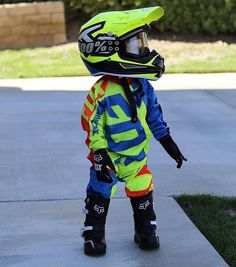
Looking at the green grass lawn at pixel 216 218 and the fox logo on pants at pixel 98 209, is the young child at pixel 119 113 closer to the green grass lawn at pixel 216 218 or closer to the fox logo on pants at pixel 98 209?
the fox logo on pants at pixel 98 209

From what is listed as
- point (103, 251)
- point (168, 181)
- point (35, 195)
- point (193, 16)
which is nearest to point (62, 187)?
point (35, 195)

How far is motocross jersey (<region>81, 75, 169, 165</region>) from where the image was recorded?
3668 mm

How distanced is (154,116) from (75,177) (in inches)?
68.1

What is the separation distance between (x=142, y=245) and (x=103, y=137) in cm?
75

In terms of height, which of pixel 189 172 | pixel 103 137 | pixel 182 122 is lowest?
pixel 182 122

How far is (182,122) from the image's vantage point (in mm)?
7453

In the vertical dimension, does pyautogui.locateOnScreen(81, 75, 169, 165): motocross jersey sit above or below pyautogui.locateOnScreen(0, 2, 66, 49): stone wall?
Result: above

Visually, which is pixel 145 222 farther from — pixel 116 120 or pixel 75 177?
pixel 75 177

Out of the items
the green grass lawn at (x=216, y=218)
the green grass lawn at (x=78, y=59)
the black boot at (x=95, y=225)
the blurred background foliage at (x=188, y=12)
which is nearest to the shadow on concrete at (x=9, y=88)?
the green grass lawn at (x=78, y=59)

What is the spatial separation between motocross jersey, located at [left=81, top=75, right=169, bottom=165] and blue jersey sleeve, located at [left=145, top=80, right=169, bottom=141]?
3 centimetres

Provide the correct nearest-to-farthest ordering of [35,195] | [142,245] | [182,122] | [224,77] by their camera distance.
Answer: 1. [142,245]
2. [35,195]
3. [182,122]
4. [224,77]

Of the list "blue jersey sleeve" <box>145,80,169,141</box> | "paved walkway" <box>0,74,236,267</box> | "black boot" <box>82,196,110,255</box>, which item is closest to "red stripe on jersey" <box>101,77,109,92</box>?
"blue jersey sleeve" <box>145,80,169,141</box>

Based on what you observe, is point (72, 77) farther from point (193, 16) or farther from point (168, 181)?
point (168, 181)

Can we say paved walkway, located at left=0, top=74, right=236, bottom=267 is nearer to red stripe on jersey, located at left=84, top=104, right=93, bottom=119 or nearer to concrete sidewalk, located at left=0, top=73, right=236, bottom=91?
concrete sidewalk, located at left=0, top=73, right=236, bottom=91
